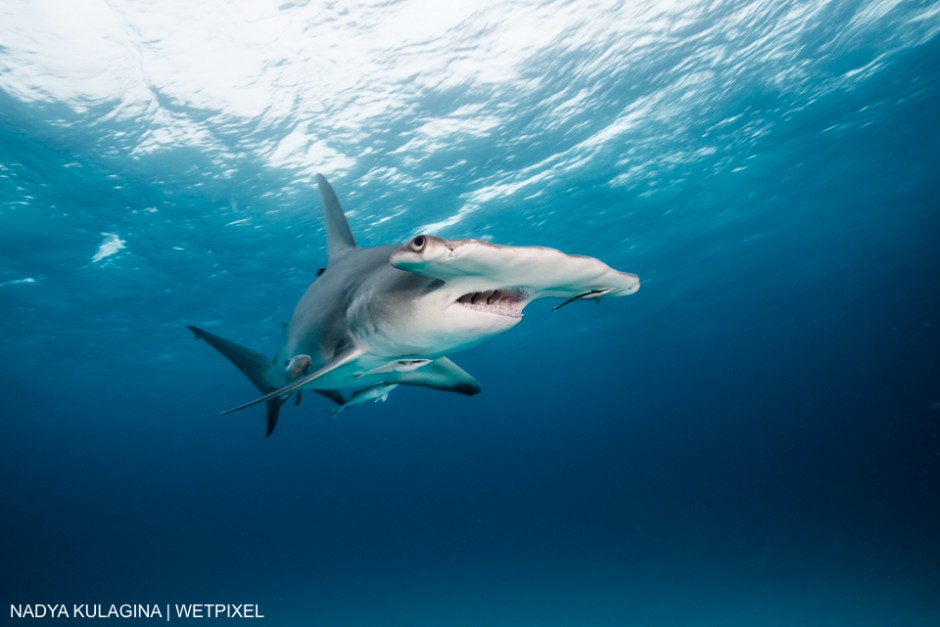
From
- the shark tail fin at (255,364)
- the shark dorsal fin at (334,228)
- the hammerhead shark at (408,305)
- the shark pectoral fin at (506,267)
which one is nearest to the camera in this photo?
the shark pectoral fin at (506,267)

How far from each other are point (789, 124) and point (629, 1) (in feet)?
33.2

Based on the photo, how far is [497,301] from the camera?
10.1ft

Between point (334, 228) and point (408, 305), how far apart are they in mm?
3228

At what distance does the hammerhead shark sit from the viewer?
2.28 meters

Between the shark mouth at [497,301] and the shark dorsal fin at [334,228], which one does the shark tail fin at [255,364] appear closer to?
the shark dorsal fin at [334,228]

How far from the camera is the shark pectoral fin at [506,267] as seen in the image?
7.08 feet

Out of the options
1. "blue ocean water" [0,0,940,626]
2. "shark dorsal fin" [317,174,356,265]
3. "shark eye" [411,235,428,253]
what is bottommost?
"shark eye" [411,235,428,253]

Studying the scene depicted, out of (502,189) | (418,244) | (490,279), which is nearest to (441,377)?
(490,279)

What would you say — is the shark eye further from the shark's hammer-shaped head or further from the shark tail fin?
the shark tail fin

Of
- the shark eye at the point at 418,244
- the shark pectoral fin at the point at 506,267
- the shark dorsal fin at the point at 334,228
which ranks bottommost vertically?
the shark pectoral fin at the point at 506,267

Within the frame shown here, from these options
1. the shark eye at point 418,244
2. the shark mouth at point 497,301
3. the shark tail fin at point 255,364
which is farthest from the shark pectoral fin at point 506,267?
the shark tail fin at point 255,364

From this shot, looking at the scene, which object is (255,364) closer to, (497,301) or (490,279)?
(497,301)

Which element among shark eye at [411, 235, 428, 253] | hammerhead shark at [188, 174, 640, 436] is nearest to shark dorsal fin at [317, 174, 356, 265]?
hammerhead shark at [188, 174, 640, 436]

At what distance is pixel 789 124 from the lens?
16.7 metres
